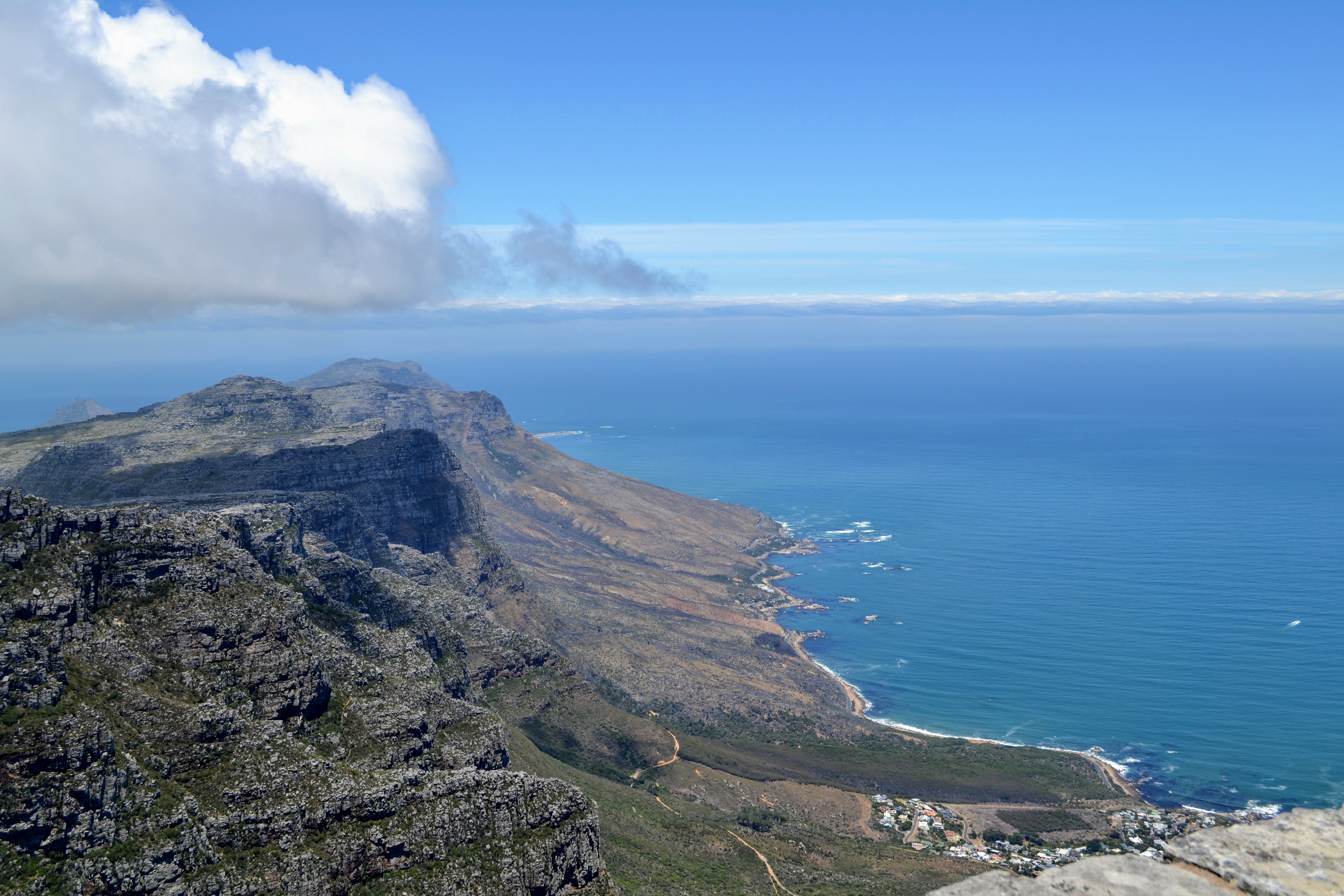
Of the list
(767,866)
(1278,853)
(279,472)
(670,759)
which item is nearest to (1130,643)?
(670,759)

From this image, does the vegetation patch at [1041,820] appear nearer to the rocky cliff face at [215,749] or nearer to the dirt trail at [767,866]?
the dirt trail at [767,866]

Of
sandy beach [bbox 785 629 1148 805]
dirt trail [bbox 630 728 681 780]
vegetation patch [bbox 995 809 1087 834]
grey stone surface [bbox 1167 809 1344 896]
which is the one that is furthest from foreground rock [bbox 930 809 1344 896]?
sandy beach [bbox 785 629 1148 805]

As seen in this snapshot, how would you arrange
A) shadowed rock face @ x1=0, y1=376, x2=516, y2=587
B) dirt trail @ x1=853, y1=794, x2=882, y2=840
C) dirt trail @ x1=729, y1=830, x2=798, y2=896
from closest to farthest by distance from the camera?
dirt trail @ x1=729, y1=830, x2=798, y2=896, dirt trail @ x1=853, y1=794, x2=882, y2=840, shadowed rock face @ x1=0, y1=376, x2=516, y2=587

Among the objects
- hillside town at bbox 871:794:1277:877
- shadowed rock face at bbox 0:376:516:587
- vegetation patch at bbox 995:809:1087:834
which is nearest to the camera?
hillside town at bbox 871:794:1277:877

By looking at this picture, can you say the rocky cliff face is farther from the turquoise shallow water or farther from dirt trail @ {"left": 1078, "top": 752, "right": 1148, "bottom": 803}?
the turquoise shallow water

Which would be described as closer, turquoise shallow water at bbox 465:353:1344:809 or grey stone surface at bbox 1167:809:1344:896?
grey stone surface at bbox 1167:809:1344:896
